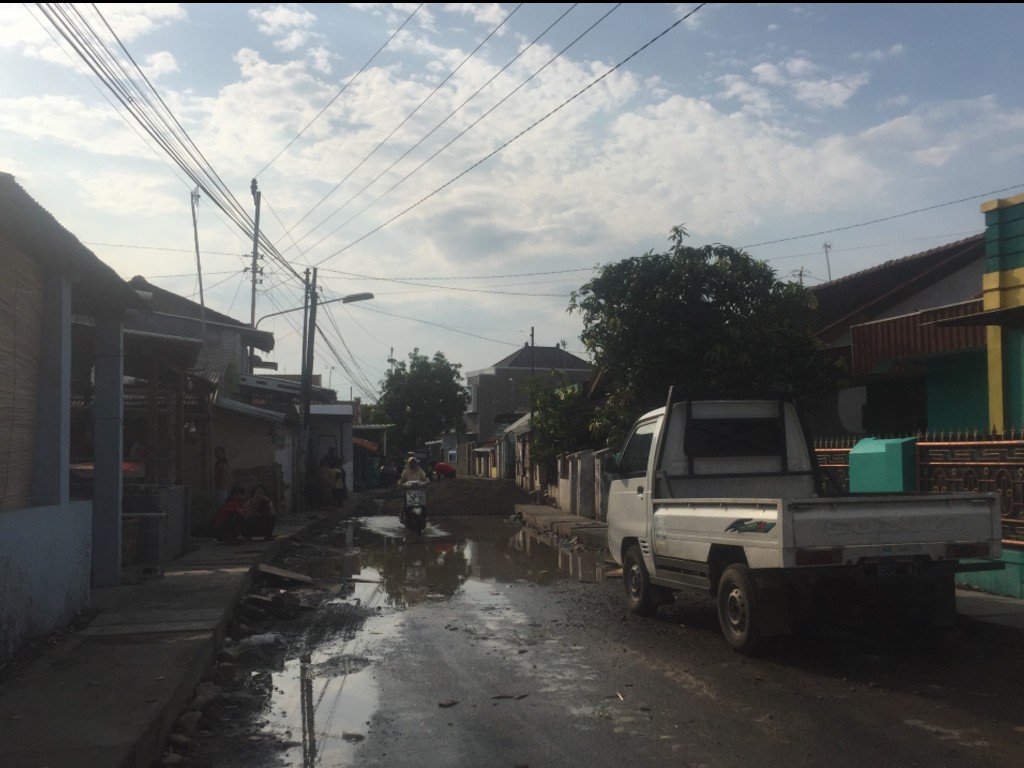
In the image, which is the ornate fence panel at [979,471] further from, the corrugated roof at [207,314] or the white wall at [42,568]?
the corrugated roof at [207,314]

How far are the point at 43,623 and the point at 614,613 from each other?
18.0 feet

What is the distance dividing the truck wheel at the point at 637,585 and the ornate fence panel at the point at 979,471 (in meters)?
2.24

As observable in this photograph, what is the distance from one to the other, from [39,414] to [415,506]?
1260 cm

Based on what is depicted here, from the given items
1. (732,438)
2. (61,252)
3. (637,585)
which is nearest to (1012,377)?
(732,438)

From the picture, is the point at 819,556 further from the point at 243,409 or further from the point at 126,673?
the point at 243,409

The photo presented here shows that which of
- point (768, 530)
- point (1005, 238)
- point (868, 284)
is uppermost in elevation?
point (868, 284)

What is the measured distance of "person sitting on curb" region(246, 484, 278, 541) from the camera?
16844mm

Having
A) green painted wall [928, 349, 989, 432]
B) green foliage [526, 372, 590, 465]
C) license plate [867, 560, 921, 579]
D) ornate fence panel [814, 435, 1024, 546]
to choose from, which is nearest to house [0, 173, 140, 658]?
license plate [867, 560, 921, 579]

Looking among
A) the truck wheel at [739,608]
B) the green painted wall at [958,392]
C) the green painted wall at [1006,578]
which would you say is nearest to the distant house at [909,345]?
the green painted wall at [958,392]

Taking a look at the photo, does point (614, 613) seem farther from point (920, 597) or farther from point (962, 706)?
point (962, 706)

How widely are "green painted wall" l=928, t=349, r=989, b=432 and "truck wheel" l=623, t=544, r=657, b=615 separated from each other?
6.52m

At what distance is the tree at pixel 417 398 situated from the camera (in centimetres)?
6600

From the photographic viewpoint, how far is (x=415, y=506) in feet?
68.4

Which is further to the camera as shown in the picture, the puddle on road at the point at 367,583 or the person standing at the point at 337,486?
the person standing at the point at 337,486
